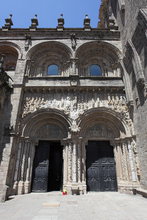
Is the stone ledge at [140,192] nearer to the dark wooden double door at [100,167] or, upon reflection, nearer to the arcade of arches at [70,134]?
the arcade of arches at [70,134]

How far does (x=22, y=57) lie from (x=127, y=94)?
8660 millimetres

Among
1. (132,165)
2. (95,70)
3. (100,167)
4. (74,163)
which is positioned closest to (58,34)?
(95,70)

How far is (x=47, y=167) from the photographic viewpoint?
28.9ft

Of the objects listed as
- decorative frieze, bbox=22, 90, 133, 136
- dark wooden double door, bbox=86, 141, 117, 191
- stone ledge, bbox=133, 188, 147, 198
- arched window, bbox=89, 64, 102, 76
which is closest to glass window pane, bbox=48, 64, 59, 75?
decorative frieze, bbox=22, 90, 133, 136

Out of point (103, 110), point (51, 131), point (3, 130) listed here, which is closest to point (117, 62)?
point (103, 110)

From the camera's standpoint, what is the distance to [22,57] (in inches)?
435

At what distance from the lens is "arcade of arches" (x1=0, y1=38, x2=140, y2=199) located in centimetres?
820

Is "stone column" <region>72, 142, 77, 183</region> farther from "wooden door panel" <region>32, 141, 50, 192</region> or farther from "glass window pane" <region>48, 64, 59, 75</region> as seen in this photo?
"glass window pane" <region>48, 64, 59, 75</region>

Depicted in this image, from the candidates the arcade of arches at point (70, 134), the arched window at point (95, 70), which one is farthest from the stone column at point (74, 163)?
the arched window at point (95, 70)

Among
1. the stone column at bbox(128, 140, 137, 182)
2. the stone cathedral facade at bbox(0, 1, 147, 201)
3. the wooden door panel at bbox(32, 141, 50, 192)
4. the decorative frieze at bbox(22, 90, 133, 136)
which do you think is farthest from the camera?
the decorative frieze at bbox(22, 90, 133, 136)

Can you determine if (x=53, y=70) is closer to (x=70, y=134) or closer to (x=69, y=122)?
(x=69, y=122)

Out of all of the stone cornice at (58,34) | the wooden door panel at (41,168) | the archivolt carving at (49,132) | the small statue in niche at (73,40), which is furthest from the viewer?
the stone cornice at (58,34)

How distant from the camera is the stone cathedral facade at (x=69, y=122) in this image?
814 centimetres

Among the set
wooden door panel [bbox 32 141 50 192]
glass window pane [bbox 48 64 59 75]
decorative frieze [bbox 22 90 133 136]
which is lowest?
wooden door panel [bbox 32 141 50 192]
